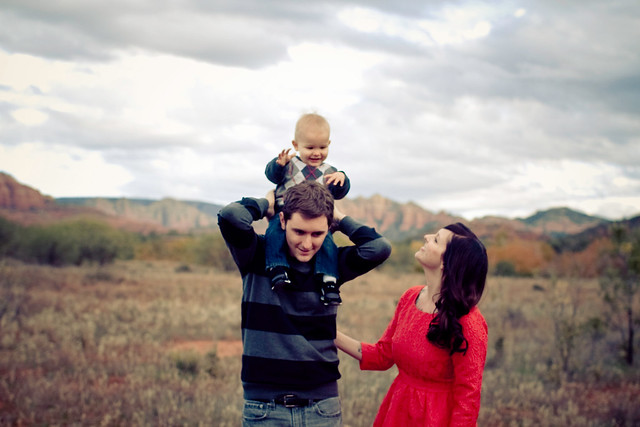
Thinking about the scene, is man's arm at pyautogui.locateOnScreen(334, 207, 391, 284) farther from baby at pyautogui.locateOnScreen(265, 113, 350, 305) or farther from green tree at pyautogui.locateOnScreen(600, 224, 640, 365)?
green tree at pyautogui.locateOnScreen(600, 224, 640, 365)

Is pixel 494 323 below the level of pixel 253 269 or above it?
below

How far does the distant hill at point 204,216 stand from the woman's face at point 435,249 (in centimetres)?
3679

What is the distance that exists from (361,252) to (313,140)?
31.0 inches

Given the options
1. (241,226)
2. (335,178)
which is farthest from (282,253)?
(335,178)

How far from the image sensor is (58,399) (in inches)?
251

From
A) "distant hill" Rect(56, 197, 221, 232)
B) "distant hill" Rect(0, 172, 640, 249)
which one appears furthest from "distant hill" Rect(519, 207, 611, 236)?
"distant hill" Rect(56, 197, 221, 232)

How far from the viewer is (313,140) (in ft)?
10.2

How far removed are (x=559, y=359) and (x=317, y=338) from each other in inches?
302

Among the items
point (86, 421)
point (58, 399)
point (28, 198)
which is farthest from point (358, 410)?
point (28, 198)

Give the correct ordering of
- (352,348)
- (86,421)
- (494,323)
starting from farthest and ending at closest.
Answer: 1. (494,323)
2. (86,421)
3. (352,348)

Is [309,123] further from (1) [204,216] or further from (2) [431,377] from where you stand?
(1) [204,216]

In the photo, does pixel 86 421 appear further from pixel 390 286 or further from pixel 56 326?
pixel 390 286

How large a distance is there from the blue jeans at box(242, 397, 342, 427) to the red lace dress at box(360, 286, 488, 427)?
0.43 metres

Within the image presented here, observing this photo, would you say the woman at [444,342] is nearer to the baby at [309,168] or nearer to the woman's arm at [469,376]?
the woman's arm at [469,376]
